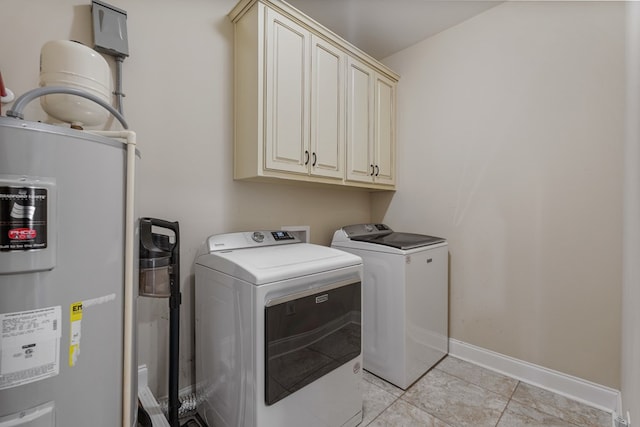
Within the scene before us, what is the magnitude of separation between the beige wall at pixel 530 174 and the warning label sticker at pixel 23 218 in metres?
2.34

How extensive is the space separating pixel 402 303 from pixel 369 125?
139cm

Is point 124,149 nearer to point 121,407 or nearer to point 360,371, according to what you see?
point 121,407

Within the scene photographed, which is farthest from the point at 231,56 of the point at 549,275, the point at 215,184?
the point at 549,275

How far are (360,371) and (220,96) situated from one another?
1.84 meters

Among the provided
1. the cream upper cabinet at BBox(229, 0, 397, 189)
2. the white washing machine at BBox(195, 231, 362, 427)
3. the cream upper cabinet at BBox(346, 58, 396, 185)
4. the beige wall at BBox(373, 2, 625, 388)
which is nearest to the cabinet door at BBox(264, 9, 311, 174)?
the cream upper cabinet at BBox(229, 0, 397, 189)

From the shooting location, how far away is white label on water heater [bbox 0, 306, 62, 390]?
68 cm

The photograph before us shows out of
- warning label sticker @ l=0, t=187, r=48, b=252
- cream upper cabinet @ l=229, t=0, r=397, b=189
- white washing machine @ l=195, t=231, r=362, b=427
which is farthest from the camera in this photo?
cream upper cabinet @ l=229, t=0, r=397, b=189

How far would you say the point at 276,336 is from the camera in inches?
46.4

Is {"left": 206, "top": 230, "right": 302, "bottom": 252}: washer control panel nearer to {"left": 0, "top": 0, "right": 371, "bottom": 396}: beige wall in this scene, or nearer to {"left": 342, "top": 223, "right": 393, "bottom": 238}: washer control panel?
{"left": 0, "top": 0, "right": 371, "bottom": 396}: beige wall

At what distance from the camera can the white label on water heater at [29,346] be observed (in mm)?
677

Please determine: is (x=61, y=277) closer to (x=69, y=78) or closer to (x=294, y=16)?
(x=69, y=78)

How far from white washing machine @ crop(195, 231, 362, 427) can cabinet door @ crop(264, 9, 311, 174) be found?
0.56 m

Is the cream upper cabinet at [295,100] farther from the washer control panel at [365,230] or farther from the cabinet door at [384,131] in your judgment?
the washer control panel at [365,230]

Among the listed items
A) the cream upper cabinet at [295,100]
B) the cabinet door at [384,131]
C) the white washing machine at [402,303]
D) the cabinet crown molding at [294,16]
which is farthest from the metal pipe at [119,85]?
the cabinet door at [384,131]
